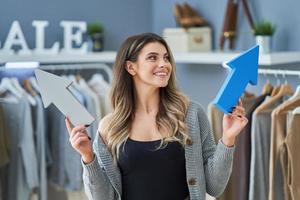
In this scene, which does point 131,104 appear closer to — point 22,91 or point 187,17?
point 22,91

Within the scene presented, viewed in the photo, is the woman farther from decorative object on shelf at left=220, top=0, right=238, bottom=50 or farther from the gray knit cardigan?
decorative object on shelf at left=220, top=0, right=238, bottom=50

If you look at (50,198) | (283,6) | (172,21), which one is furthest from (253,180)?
(172,21)

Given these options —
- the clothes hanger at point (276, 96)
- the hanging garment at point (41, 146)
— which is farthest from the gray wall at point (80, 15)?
the clothes hanger at point (276, 96)

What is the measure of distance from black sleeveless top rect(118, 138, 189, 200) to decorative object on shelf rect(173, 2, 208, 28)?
153cm

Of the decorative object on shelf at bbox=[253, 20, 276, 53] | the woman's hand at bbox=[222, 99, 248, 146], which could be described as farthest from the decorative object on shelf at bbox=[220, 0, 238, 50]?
the woman's hand at bbox=[222, 99, 248, 146]

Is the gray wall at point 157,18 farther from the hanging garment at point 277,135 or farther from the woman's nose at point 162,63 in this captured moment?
the woman's nose at point 162,63

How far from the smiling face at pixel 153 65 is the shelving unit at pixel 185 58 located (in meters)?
0.98

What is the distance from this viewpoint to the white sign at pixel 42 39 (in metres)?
2.68

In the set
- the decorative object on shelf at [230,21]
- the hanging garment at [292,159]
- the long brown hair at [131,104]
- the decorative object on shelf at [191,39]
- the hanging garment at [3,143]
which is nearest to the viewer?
the long brown hair at [131,104]

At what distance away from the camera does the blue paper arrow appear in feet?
4.79

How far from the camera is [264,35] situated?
2.56 m

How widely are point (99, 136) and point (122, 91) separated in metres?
0.16

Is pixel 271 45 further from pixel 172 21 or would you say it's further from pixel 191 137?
pixel 191 137

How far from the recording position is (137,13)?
3381mm
